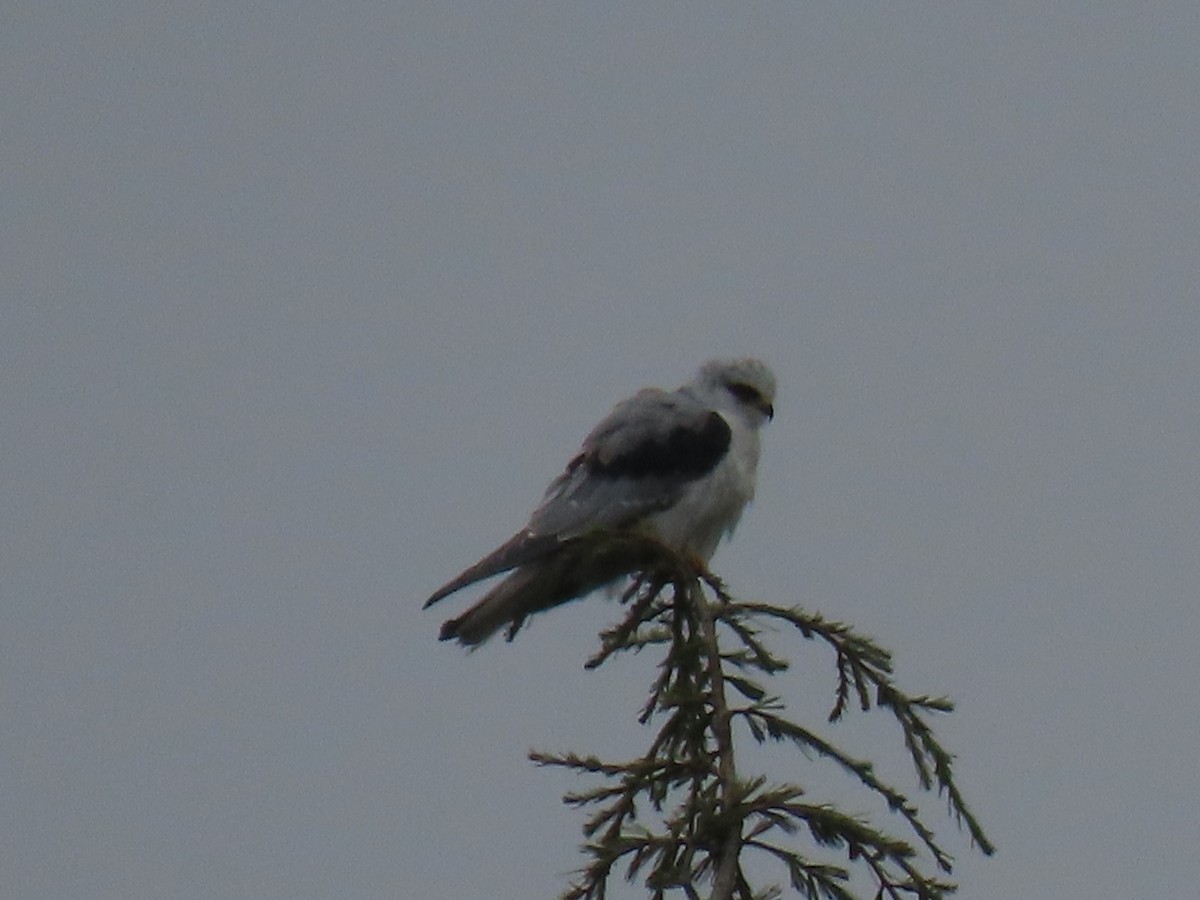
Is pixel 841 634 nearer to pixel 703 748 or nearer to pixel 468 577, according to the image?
pixel 703 748

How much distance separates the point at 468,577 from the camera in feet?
22.9

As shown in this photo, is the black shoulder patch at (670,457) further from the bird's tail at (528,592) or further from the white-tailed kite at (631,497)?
the bird's tail at (528,592)

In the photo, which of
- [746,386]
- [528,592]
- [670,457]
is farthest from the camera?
[746,386]

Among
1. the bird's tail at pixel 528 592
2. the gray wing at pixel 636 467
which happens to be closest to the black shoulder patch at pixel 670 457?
the gray wing at pixel 636 467

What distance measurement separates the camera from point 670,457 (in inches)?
306

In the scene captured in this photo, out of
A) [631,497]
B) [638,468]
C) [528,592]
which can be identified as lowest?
[528,592]

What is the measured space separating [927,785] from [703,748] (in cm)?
56

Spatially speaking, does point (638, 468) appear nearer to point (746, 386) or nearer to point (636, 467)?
point (636, 467)

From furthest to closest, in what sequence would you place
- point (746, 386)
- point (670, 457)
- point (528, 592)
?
point (746, 386)
point (670, 457)
point (528, 592)

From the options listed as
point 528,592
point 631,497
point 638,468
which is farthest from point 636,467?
point 528,592

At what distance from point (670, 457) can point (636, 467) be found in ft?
0.47

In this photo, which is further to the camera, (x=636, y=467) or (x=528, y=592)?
(x=636, y=467)

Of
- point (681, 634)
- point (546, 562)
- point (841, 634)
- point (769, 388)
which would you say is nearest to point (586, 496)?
point (546, 562)

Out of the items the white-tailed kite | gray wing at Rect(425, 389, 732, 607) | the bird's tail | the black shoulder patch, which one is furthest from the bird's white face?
the bird's tail
